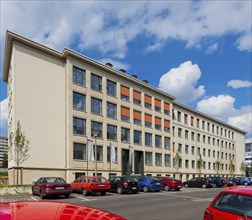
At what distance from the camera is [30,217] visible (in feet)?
6.25

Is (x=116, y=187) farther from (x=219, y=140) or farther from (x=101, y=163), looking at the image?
(x=219, y=140)

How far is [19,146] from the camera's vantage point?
105 ft

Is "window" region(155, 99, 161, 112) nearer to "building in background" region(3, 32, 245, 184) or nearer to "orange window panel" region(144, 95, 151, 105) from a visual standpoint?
"building in background" region(3, 32, 245, 184)

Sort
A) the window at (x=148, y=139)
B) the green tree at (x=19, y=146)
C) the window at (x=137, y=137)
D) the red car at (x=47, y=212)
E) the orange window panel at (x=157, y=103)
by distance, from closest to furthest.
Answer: the red car at (x=47, y=212) → the green tree at (x=19, y=146) → the window at (x=137, y=137) → the window at (x=148, y=139) → the orange window panel at (x=157, y=103)

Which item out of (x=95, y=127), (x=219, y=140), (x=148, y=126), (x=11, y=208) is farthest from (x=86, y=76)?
(x=219, y=140)

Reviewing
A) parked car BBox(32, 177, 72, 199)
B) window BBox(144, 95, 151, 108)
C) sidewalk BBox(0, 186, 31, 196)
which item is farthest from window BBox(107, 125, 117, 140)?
parked car BBox(32, 177, 72, 199)

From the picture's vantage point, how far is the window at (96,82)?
41.7 m

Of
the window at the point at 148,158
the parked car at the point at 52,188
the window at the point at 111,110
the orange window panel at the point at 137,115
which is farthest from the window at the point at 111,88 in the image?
the parked car at the point at 52,188

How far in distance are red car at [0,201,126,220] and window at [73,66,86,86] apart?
3717cm

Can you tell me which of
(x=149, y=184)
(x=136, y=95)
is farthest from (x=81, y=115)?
(x=149, y=184)

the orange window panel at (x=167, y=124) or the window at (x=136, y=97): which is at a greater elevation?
the window at (x=136, y=97)

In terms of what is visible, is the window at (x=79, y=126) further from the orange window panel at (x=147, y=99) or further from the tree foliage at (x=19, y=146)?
the orange window panel at (x=147, y=99)

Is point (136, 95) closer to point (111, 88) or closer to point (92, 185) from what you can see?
point (111, 88)

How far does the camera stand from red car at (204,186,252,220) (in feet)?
A: 17.6
